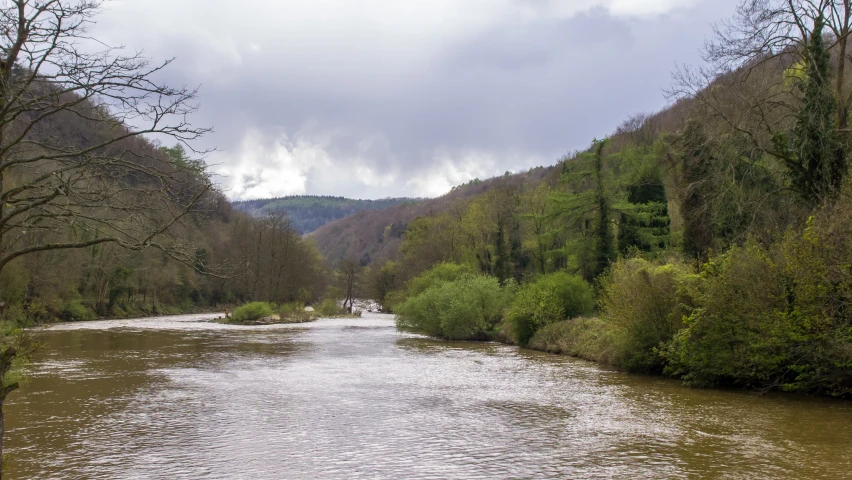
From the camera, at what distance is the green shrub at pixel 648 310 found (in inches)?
877

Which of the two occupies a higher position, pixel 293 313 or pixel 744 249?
pixel 744 249

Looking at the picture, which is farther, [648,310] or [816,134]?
[648,310]

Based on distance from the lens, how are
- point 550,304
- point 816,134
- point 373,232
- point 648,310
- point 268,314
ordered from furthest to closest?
1. point 373,232
2. point 268,314
3. point 550,304
4. point 648,310
5. point 816,134

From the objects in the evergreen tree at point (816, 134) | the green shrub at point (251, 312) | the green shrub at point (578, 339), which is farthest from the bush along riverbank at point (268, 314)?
the evergreen tree at point (816, 134)

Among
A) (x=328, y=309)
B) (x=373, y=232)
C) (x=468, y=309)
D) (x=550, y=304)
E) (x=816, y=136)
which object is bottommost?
(x=328, y=309)

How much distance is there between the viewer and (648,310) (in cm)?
2302

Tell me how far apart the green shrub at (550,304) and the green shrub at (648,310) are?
9387 millimetres

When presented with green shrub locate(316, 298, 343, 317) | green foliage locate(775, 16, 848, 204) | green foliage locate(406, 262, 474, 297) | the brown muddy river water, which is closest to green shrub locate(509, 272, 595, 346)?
the brown muddy river water

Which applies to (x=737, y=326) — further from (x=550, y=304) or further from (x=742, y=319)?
(x=550, y=304)

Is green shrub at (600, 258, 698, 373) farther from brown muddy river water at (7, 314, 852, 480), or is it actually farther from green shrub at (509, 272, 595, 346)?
green shrub at (509, 272, 595, 346)

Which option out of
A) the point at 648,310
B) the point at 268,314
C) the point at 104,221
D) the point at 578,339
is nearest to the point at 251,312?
the point at 268,314

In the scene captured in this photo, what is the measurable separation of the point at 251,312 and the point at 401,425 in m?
50.3

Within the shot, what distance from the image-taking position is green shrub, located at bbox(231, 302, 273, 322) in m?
61.3

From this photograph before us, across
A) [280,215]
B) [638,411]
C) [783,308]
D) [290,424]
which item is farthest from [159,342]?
[280,215]
